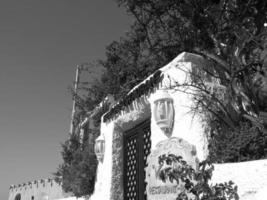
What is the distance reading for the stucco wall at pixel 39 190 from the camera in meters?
14.5

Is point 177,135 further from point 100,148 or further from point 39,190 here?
A: point 39,190

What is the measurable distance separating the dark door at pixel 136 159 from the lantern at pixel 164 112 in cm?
129

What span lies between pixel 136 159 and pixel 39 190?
12970 millimetres

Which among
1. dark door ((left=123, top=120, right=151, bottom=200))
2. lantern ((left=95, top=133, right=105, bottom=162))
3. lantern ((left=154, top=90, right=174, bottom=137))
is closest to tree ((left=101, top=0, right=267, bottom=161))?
lantern ((left=154, top=90, right=174, bottom=137))

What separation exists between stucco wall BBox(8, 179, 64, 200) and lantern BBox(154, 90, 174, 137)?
30.5 feet

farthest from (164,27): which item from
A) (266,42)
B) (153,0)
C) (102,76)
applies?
(266,42)

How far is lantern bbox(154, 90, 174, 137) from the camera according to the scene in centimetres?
473

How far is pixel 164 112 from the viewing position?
4.79 meters

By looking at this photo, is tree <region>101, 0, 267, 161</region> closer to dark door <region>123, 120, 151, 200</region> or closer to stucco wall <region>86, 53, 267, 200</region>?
stucco wall <region>86, 53, 267, 200</region>

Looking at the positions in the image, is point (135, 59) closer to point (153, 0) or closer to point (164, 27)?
point (164, 27)

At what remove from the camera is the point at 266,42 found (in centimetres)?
430

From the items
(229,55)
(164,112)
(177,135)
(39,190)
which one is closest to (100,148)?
(164,112)

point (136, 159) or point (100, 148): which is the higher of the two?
point (100, 148)

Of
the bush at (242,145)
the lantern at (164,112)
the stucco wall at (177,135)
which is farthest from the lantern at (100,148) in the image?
the bush at (242,145)
